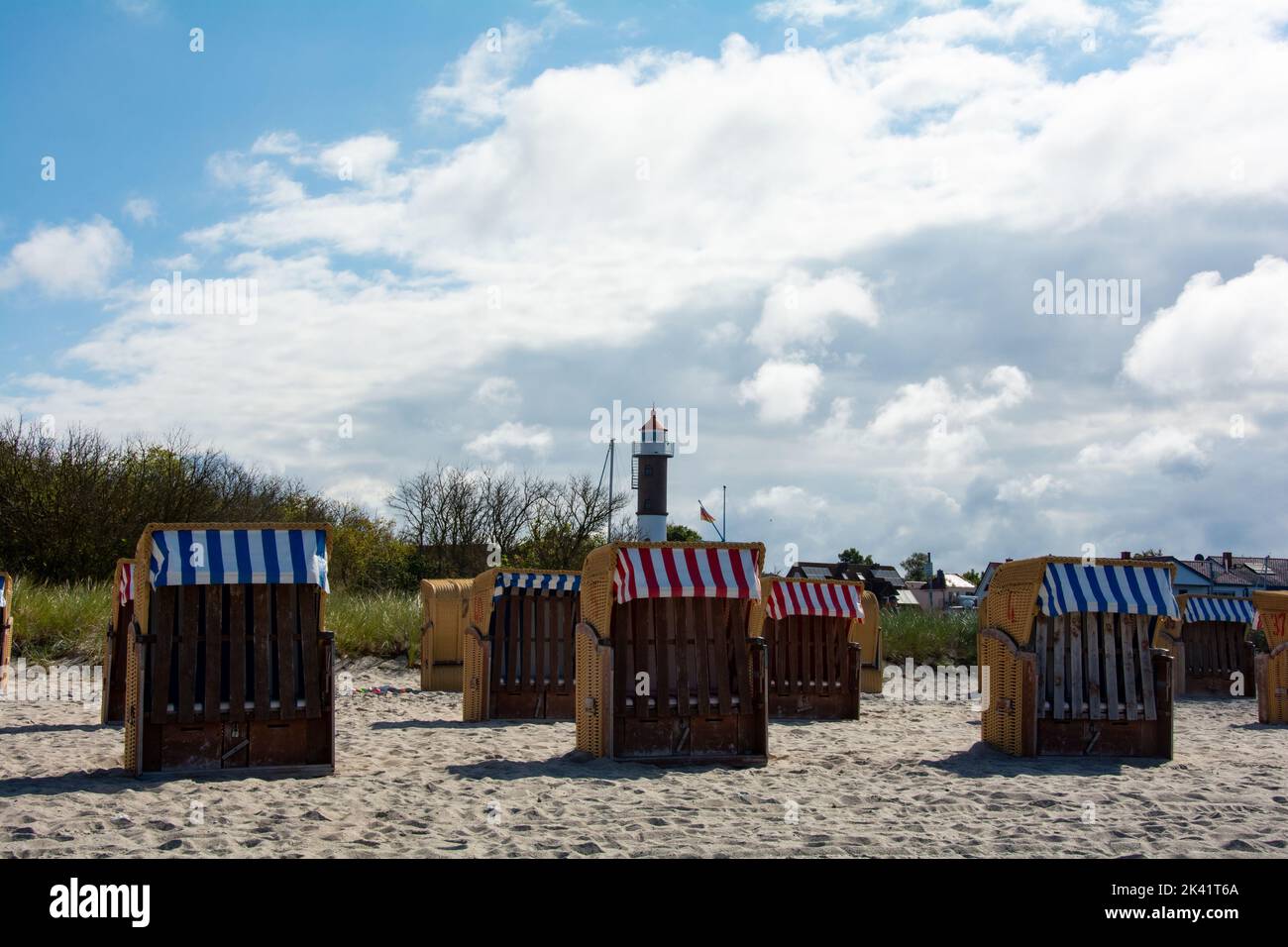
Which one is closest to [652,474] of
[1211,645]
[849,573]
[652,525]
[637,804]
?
[652,525]

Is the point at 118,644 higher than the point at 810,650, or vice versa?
the point at 118,644

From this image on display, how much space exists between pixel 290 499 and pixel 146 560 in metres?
30.4

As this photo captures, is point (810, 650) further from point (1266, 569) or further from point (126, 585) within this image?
point (1266, 569)

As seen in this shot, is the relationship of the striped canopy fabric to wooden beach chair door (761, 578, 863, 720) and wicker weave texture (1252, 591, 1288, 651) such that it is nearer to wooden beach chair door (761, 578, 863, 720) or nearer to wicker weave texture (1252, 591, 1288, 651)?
wooden beach chair door (761, 578, 863, 720)

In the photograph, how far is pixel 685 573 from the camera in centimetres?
977

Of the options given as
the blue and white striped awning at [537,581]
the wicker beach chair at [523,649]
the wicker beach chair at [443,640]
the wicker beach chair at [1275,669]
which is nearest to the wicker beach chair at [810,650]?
the blue and white striped awning at [537,581]

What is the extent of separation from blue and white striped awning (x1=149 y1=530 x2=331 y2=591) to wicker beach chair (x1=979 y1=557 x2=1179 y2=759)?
6100mm

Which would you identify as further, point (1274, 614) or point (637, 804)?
point (1274, 614)

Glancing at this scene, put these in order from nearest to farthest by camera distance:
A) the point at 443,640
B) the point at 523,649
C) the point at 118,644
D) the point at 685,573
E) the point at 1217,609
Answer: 1. the point at 685,573
2. the point at 118,644
3. the point at 523,649
4. the point at 443,640
5. the point at 1217,609

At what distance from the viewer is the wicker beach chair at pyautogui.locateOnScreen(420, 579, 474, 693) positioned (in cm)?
1816

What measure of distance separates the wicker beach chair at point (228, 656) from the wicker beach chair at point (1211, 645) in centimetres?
1717

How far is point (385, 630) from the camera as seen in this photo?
2261 centimetres

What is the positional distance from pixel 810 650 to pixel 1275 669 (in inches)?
251
